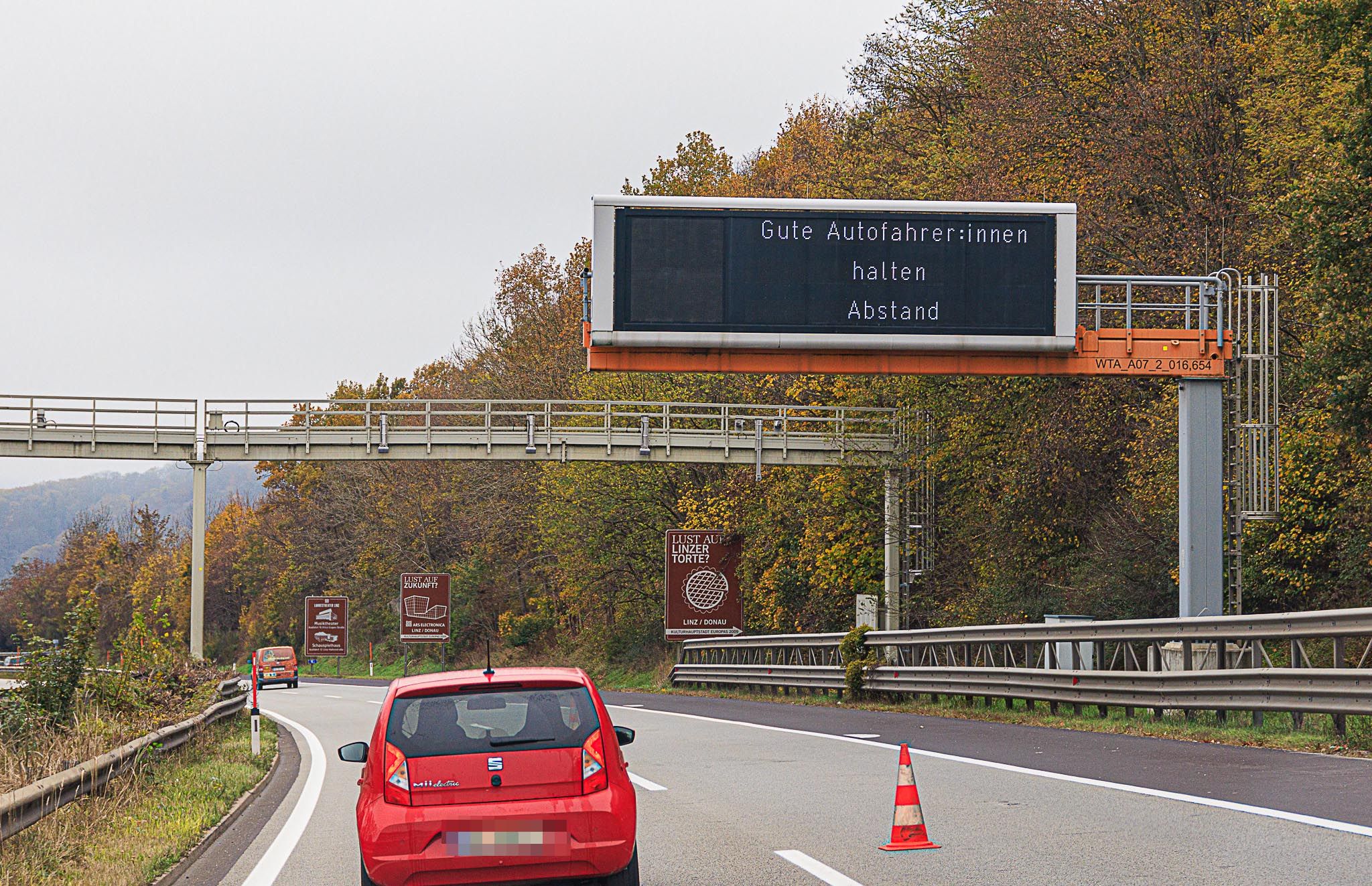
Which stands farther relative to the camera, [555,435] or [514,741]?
[555,435]

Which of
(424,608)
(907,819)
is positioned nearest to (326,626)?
(424,608)

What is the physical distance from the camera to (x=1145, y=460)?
84.4 feet

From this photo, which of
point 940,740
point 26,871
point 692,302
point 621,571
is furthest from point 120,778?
point 621,571

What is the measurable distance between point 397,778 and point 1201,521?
1561 centimetres

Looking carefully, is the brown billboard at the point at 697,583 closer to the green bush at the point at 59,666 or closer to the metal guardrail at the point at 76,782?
the metal guardrail at the point at 76,782

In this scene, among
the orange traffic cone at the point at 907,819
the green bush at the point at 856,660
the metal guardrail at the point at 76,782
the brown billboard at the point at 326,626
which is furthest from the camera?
the brown billboard at the point at 326,626

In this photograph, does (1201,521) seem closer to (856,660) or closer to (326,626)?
(856,660)

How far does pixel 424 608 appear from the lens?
56.2 metres

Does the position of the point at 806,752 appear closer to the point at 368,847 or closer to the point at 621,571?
the point at 368,847

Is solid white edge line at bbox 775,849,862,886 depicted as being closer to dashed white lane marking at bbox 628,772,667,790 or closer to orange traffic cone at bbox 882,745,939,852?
orange traffic cone at bbox 882,745,939,852

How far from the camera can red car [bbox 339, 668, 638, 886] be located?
6945 mm

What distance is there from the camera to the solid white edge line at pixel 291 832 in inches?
354

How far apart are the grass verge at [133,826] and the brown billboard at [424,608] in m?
39.6

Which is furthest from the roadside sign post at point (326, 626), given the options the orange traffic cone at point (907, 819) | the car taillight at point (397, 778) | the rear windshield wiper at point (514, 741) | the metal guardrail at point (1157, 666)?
the rear windshield wiper at point (514, 741)
